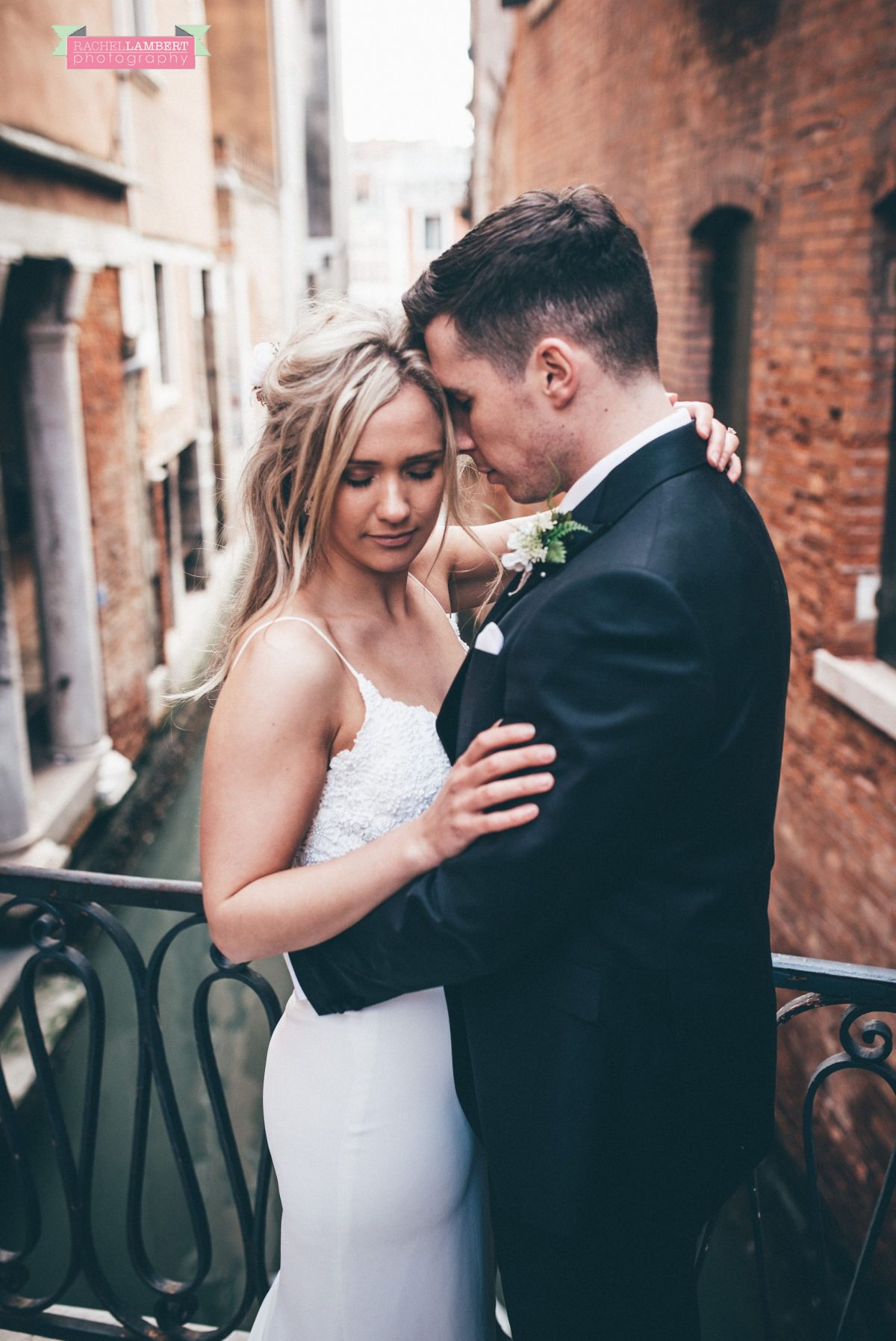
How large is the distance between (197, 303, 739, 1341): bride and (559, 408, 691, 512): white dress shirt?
0.09 meters

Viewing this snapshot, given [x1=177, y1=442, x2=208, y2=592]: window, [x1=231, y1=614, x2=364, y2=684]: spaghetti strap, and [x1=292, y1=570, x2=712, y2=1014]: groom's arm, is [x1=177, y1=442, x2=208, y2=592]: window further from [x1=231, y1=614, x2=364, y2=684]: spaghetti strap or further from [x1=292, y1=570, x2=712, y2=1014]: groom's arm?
[x1=292, y1=570, x2=712, y2=1014]: groom's arm

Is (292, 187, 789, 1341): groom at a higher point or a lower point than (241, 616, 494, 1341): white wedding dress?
higher

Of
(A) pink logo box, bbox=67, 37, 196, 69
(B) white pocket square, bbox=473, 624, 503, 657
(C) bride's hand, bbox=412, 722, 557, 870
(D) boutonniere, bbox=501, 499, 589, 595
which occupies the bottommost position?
(C) bride's hand, bbox=412, 722, 557, 870

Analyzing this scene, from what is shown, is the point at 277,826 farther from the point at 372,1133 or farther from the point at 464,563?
the point at 464,563

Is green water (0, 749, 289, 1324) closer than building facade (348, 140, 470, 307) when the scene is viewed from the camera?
Yes

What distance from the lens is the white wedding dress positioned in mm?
1903

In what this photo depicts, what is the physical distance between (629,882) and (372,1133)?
0.71 metres

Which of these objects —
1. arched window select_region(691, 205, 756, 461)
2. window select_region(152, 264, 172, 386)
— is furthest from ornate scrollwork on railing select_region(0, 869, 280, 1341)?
window select_region(152, 264, 172, 386)

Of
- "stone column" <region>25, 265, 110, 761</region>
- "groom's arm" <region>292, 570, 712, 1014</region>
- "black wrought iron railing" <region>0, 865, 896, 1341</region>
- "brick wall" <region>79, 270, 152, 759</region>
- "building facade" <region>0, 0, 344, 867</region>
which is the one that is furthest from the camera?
"brick wall" <region>79, 270, 152, 759</region>

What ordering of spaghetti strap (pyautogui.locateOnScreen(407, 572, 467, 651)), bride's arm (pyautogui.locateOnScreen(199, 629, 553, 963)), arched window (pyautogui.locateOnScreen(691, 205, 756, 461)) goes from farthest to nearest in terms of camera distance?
arched window (pyautogui.locateOnScreen(691, 205, 756, 461)) < spaghetti strap (pyautogui.locateOnScreen(407, 572, 467, 651)) < bride's arm (pyautogui.locateOnScreen(199, 629, 553, 963))

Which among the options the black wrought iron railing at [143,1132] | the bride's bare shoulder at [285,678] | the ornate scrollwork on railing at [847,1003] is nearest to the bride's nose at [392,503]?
the bride's bare shoulder at [285,678]

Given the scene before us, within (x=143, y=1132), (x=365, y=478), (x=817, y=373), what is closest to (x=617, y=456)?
(x=365, y=478)

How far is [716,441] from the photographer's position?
163 centimetres

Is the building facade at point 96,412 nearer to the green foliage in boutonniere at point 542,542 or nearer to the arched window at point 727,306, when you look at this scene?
the green foliage in boutonniere at point 542,542
